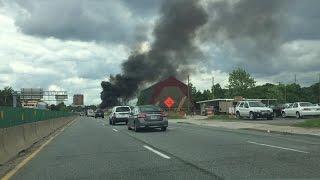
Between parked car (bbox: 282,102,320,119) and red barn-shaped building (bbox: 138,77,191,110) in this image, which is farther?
red barn-shaped building (bbox: 138,77,191,110)

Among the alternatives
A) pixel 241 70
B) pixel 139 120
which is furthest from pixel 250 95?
pixel 139 120

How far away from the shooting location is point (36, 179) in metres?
11.6

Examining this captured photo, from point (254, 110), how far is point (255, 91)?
333 ft

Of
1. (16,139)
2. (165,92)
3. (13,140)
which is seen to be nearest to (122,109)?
(16,139)

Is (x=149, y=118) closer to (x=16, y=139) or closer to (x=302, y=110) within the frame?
(x=16, y=139)

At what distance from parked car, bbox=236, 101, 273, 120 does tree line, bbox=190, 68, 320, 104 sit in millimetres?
69264

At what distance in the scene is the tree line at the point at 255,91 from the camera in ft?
451

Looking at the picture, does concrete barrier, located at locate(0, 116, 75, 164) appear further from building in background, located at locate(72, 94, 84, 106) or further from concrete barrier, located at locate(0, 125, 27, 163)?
building in background, located at locate(72, 94, 84, 106)

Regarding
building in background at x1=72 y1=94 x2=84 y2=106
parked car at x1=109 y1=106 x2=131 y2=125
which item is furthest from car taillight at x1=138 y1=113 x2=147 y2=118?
building in background at x1=72 y1=94 x2=84 y2=106

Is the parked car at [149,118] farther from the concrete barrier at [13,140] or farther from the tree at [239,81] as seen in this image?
the tree at [239,81]

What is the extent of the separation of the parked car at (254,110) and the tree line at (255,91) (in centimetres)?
6926

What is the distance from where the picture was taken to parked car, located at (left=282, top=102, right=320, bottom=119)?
163 feet

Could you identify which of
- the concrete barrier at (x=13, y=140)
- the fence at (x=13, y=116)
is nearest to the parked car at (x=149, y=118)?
the fence at (x=13, y=116)

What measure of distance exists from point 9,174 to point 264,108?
3971 cm
